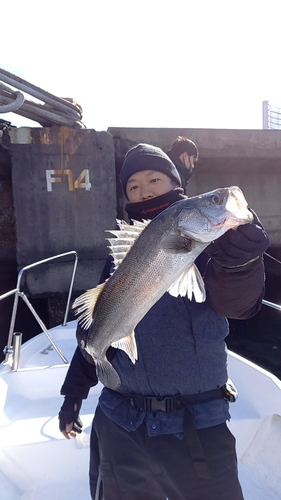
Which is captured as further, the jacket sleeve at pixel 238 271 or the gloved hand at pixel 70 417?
the gloved hand at pixel 70 417

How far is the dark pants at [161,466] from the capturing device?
1624mm

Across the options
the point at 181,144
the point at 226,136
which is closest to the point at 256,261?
the point at 181,144

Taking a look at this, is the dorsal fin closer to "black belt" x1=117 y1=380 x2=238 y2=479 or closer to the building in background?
"black belt" x1=117 y1=380 x2=238 y2=479

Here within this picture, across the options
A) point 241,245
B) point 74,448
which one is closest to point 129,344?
point 241,245

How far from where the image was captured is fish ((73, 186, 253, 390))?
1529mm

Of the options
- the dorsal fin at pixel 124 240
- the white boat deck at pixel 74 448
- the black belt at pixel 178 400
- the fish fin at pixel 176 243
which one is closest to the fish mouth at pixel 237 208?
the fish fin at pixel 176 243

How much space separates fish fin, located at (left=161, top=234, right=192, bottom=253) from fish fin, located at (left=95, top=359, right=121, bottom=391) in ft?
2.30

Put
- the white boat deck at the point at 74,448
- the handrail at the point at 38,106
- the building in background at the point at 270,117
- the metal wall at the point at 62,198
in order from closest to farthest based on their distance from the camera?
1. the white boat deck at the point at 74,448
2. the handrail at the point at 38,106
3. the metal wall at the point at 62,198
4. the building in background at the point at 270,117

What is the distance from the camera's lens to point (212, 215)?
1.52 meters

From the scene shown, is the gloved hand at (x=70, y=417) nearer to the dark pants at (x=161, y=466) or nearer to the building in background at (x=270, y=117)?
the dark pants at (x=161, y=466)

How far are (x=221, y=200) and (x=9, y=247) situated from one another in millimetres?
7918

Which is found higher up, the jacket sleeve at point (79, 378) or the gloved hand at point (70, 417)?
the jacket sleeve at point (79, 378)

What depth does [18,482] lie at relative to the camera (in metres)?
2.84

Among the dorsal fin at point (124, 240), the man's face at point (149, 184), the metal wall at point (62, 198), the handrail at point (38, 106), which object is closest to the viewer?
the dorsal fin at point (124, 240)
